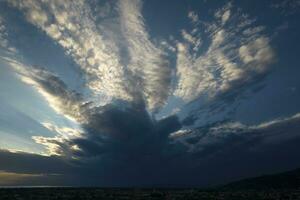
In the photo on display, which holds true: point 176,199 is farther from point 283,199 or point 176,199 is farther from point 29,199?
point 29,199

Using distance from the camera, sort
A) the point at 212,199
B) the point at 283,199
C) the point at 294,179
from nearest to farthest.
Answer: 1. the point at 283,199
2. the point at 212,199
3. the point at 294,179

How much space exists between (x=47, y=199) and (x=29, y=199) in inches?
129

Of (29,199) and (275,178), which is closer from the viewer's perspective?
(29,199)

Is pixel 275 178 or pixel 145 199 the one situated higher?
pixel 275 178

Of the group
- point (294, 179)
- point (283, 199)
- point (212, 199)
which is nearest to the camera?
point (283, 199)

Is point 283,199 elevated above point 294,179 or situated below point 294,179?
below

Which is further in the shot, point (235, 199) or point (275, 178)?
point (275, 178)

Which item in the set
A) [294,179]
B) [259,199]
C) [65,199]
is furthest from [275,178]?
[65,199]

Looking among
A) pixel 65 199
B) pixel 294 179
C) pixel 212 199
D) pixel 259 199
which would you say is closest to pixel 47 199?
pixel 65 199

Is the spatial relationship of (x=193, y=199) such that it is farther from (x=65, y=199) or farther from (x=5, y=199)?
(x=5, y=199)

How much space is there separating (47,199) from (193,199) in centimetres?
2282

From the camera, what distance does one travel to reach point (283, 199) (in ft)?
145

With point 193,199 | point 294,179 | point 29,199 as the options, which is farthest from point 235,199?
point 294,179

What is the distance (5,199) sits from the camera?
49031mm
